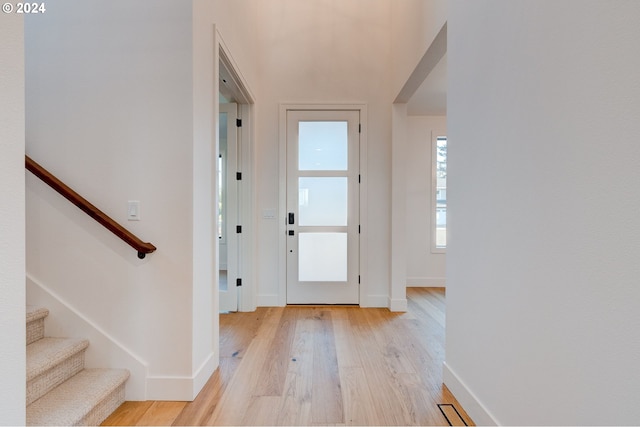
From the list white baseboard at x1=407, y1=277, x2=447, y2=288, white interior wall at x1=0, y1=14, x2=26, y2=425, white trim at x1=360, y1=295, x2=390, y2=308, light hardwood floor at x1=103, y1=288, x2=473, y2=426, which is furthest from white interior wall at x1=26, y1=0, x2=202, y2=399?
white baseboard at x1=407, y1=277, x2=447, y2=288

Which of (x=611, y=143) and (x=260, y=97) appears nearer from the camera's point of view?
(x=611, y=143)

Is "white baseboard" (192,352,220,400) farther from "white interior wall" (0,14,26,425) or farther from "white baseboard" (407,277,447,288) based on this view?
"white baseboard" (407,277,447,288)

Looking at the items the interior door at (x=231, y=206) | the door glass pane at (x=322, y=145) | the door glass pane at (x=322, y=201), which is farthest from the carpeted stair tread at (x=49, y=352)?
the door glass pane at (x=322, y=145)

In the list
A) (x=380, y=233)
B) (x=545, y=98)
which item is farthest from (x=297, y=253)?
(x=545, y=98)

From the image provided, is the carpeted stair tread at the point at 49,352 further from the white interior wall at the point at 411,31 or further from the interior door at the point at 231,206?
the white interior wall at the point at 411,31

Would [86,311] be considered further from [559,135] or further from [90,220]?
[559,135]

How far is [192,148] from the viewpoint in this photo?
1.84 meters

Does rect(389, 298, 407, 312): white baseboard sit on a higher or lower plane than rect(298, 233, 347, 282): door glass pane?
lower

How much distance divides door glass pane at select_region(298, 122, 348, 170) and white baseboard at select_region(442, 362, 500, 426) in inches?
99.2

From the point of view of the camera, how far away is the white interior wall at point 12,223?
92 cm

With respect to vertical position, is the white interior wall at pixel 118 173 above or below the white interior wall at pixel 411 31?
below

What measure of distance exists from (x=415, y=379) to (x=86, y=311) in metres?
2.15

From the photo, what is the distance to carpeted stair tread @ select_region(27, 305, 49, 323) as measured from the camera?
1722 millimetres

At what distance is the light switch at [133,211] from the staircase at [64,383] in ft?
2.45
